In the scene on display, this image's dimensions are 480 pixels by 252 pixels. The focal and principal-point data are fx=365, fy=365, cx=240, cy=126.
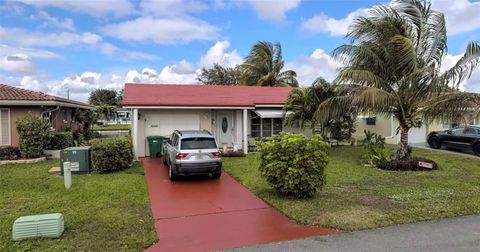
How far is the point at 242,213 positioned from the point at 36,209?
4.58 metres

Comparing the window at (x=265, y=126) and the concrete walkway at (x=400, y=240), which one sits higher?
the window at (x=265, y=126)

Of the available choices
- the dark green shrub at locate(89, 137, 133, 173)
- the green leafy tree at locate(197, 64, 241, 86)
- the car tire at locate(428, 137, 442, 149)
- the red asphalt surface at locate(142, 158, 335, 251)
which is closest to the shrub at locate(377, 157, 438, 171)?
the red asphalt surface at locate(142, 158, 335, 251)

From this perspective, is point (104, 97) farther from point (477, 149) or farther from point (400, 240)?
point (400, 240)

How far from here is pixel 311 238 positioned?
6.30 metres

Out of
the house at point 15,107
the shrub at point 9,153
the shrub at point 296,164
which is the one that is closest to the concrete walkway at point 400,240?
the shrub at point 296,164

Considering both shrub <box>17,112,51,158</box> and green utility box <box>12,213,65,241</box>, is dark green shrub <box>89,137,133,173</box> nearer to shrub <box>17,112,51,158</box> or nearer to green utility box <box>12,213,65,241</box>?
shrub <box>17,112,51,158</box>

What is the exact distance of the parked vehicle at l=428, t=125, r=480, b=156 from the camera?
1895 centimetres

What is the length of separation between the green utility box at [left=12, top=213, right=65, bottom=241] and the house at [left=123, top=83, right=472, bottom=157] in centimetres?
Answer: 998

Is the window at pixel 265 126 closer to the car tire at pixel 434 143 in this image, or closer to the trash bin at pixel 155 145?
the trash bin at pixel 155 145

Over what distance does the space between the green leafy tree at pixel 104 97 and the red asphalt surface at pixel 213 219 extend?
70.4m

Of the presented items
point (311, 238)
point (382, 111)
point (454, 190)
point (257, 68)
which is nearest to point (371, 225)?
point (311, 238)

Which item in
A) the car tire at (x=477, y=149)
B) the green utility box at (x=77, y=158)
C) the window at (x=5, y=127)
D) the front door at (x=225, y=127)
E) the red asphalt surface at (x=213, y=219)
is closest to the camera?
the red asphalt surface at (x=213, y=219)

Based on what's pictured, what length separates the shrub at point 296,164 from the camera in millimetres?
8625

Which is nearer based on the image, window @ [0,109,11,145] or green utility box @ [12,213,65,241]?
green utility box @ [12,213,65,241]
